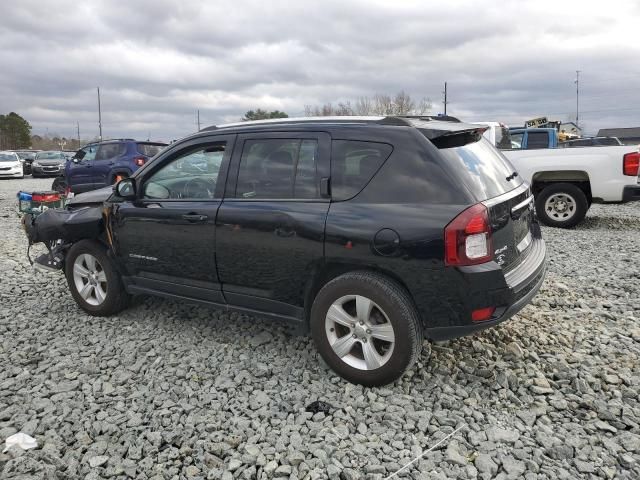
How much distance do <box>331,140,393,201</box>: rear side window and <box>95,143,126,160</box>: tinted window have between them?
12.2 metres

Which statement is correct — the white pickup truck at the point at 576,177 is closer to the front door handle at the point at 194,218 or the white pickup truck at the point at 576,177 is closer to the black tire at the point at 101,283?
the front door handle at the point at 194,218

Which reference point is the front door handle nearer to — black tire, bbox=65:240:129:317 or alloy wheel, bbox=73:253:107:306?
black tire, bbox=65:240:129:317

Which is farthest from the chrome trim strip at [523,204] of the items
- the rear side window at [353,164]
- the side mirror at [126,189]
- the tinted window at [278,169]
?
the side mirror at [126,189]

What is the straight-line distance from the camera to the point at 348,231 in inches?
128

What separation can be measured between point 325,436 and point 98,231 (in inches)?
116

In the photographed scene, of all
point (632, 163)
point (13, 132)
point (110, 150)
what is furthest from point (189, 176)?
point (13, 132)

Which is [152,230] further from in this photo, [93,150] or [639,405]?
[93,150]

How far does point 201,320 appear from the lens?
4.69 m

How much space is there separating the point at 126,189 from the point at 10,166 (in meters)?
26.8

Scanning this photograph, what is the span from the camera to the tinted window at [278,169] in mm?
3549

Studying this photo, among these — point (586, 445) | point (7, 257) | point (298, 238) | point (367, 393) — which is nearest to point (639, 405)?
point (586, 445)

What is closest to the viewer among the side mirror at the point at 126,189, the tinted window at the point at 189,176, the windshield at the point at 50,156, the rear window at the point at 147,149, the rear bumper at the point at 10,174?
the tinted window at the point at 189,176

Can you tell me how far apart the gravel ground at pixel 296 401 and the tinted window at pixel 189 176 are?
1.23 m

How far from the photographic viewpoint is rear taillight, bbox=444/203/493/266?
2.95m
